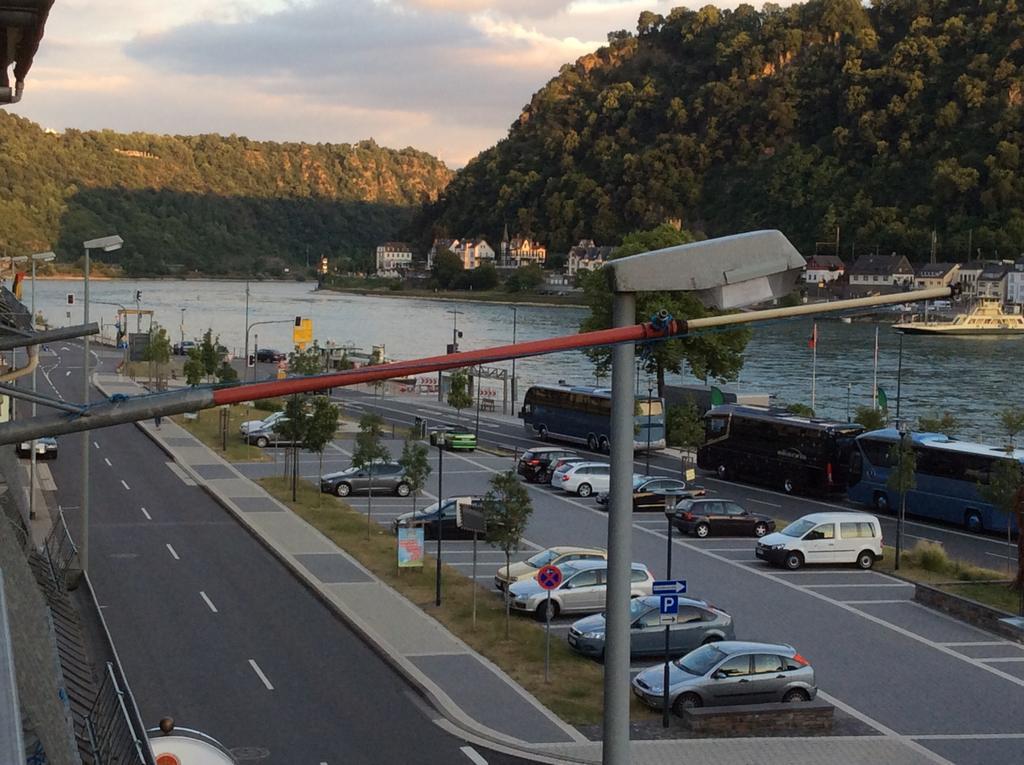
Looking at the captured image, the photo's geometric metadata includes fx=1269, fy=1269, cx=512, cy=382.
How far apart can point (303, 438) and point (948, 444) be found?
47.7 feet

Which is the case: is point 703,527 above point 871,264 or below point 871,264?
below

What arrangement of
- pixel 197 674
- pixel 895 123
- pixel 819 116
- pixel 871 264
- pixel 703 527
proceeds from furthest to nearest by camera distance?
pixel 819 116 < pixel 895 123 < pixel 871 264 < pixel 703 527 < pixel 197 674

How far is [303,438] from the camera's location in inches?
1159

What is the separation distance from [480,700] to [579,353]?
72.6 m

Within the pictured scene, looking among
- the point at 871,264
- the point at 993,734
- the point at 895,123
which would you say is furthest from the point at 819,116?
the point at 993,734

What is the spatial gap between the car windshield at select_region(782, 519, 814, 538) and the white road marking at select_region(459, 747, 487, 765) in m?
11.0

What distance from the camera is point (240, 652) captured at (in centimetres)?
1598

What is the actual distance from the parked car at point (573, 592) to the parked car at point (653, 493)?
8.24 meters

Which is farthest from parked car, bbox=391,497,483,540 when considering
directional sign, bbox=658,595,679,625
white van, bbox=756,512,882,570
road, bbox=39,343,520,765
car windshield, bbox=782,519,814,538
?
directional sign, bbox=658,595,679,625

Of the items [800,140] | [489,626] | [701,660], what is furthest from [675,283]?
[800,140]

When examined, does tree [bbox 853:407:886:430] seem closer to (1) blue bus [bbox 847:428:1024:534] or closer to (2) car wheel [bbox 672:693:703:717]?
(1) blue bus [bbox 847:428:1024:534]

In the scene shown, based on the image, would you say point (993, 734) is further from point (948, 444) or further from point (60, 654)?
point (948, 444)

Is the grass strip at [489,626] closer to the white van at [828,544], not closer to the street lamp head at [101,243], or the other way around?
the white van at [828,544]

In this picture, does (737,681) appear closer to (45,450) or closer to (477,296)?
(45,450)
